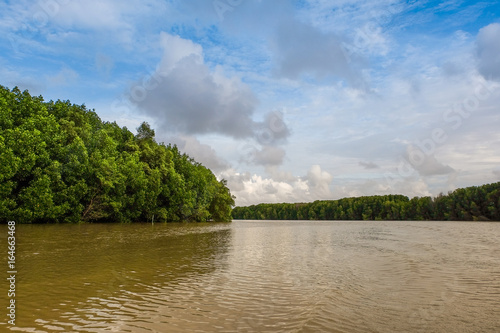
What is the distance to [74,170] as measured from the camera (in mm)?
52188

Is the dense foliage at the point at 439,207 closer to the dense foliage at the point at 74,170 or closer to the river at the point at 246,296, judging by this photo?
the dense foliage at the point at 74,170

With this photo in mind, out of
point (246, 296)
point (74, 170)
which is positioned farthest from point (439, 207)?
point (246, 296)

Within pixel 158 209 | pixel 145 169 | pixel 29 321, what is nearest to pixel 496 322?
pixel 29 321

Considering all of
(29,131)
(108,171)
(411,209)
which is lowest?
(411,209)

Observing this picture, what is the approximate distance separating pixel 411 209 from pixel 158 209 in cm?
13579

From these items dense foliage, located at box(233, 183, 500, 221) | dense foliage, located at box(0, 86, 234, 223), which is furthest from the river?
dense foliage, located at box(233, 183, 500, 221)

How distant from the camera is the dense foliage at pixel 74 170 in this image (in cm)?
4388

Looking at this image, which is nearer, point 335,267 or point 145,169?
point 335,267

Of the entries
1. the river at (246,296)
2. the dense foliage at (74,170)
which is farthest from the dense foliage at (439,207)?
the river at (246,296)

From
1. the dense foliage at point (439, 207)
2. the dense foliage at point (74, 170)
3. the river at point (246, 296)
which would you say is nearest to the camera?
the river at point (246, 296)

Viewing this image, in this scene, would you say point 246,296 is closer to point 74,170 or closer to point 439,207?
point 74,170

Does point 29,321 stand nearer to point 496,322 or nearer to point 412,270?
point 496,322

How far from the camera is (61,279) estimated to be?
11.0 m

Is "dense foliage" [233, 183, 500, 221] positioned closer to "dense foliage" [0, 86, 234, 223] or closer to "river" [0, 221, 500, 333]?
"dense foliage" [0, 86, 234, 223]
